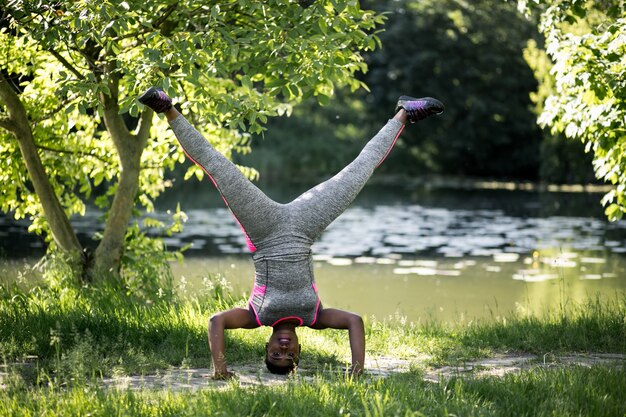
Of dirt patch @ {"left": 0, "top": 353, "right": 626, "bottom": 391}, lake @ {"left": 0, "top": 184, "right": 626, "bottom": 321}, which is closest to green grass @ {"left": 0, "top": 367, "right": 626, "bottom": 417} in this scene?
dirt patch @ {"left": 0, "top": 353, "right": 626, "bottom": 391}

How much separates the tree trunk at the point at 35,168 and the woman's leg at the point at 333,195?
4.44 meters

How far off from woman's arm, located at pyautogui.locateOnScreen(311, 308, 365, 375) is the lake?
9.43ft

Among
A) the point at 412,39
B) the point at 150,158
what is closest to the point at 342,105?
the point at 412,39

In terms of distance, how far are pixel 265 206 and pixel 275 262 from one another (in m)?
0.42

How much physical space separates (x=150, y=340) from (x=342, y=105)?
5686cm

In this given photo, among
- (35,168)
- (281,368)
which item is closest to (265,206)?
(281,368)

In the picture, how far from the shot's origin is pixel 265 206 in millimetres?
6332

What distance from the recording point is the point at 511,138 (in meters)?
55.8

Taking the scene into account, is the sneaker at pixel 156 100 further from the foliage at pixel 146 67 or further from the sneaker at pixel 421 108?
the sneaker at pixel 421 108

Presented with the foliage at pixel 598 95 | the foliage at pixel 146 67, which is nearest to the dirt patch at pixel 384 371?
the foliage at pixel 598 95

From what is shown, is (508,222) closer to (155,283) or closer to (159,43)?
(155,283)

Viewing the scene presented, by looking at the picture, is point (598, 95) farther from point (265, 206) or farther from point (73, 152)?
point (73, 152)

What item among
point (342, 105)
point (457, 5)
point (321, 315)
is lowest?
point (321, 315)

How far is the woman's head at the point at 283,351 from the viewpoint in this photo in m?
6.27
